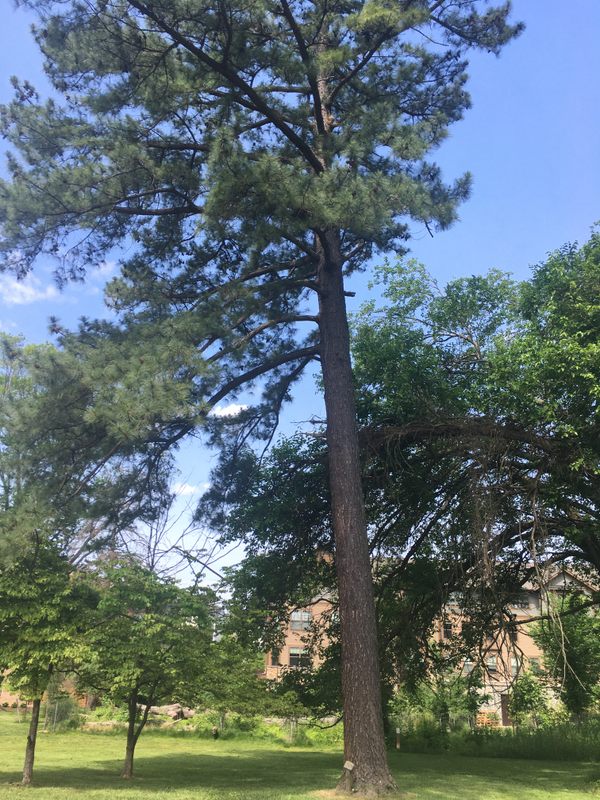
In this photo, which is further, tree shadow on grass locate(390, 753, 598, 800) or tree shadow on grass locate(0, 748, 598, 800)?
tree shadow on grass locate(390, 753, 598, 800)

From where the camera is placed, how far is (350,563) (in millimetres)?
9477

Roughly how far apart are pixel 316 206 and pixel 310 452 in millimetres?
6365

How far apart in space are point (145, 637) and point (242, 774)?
4.94 metres

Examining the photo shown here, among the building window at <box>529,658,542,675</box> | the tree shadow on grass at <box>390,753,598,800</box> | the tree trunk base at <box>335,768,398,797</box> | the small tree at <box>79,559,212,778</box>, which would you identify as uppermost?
the small tree at <box>79,559,212,778</box>

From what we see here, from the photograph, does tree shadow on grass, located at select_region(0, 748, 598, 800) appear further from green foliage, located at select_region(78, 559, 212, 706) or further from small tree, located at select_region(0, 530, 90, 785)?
small tree, located at select_region(0, 530, 90, 785)

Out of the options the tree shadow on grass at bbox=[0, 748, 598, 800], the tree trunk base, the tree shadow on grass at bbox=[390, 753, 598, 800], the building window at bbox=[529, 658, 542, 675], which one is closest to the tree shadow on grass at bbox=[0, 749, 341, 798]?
the tree shadow on grass at bbox=[0, 748, 598, 800]

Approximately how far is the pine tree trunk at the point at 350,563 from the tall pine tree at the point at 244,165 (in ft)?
0.08

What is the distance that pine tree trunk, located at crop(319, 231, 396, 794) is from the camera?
27.8ft

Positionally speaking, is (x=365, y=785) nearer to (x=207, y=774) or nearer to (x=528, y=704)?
(x=207, y=774)

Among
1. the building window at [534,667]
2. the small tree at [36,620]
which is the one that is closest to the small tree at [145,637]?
the small tree at [36,620]

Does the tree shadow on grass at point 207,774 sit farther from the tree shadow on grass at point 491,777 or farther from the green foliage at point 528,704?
the green foliage at point 528,704

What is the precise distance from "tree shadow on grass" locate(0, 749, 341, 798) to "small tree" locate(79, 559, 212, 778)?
149cm

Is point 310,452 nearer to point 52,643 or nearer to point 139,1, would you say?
point 52,643

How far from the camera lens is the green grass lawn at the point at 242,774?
932 cm
